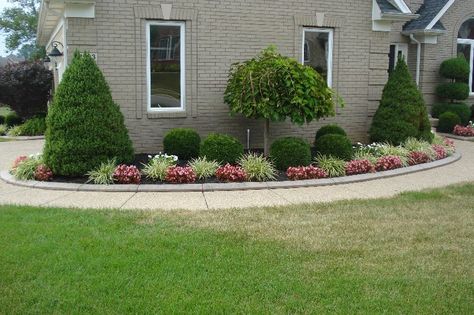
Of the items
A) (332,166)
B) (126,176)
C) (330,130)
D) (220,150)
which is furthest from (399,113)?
(126,176)

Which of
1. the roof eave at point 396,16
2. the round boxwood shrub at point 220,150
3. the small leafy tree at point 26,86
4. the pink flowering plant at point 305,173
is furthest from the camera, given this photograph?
the small leafy tree at point 26,86

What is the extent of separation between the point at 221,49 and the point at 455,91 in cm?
988

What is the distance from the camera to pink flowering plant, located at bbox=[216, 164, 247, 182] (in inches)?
352

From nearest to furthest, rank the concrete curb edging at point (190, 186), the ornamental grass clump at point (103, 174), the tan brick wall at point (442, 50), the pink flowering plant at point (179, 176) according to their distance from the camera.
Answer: the concrete curb edging at point (190, 186), the ornamental grass clump at point (103, 174), the pink flowering plant at point (179, 176), the tan brick wall at point (442, 50)

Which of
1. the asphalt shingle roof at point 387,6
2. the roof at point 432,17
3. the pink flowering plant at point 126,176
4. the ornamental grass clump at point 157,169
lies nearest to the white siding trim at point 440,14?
the roof at point 432,17

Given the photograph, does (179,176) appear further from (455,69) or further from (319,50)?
(455,69)

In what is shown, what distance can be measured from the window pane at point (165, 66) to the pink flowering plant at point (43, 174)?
278 cm

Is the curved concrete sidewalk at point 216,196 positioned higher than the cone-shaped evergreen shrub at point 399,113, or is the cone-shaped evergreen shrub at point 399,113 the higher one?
the cone-shaped evergreen shrub at point 399,113

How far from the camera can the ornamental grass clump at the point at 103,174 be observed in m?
8.62

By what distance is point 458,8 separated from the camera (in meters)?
18.9

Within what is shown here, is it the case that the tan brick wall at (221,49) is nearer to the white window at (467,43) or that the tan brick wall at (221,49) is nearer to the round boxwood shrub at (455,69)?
the round boxwood shrub at (455,69)

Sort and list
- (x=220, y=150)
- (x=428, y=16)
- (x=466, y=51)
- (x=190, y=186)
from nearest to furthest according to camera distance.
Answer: (x=190, y=186) → (x=220, y=150) → (x=428, y=16) → (x=466, y=51)

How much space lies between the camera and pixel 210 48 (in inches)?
439

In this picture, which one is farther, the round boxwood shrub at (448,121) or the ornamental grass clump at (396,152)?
the round boxwood shrub at (448,121)
